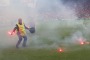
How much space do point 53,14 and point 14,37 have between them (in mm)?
12341

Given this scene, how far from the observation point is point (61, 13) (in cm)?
3022

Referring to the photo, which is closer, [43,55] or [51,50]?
[43,55]

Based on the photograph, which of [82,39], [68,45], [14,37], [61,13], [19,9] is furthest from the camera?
[61,13]

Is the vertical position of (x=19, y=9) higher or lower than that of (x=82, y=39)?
higher

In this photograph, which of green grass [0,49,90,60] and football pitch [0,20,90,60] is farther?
football pitch [0,20,90,60]

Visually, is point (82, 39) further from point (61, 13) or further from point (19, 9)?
point (61, 13)

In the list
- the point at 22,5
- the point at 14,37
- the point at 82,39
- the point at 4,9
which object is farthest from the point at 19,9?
the point at 82,39

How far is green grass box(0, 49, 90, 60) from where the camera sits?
12852 millimetres

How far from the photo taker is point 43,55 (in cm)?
1337

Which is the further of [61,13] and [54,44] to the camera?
[61,13]

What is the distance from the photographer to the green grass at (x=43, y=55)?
12852 millimetres

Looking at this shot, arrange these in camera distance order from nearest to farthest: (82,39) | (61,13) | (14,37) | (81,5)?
(82,39) < (14,37) < (61,13) < (81,5)

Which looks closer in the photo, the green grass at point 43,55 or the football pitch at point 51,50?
the green grass at point 43,55

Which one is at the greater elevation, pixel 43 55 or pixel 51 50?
pixel 51 50
